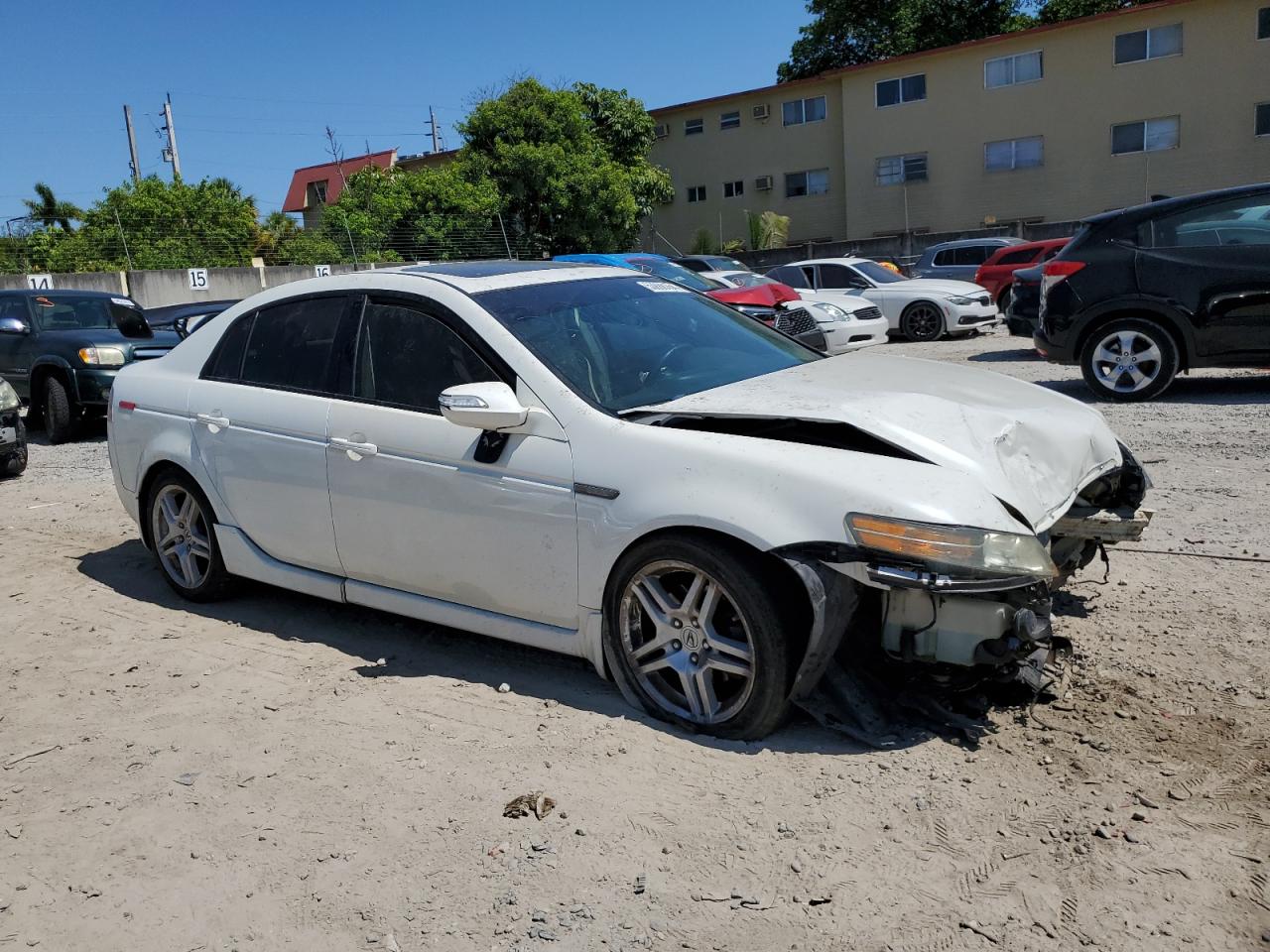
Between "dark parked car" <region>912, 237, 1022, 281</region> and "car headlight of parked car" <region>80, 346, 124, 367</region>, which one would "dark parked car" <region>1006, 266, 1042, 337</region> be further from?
"car headlight of parked car" <region>80, 346, 124, 367</region>

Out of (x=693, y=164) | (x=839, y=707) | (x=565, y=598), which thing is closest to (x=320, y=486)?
(x=565, y=598)

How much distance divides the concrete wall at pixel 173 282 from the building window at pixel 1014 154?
69.1ft

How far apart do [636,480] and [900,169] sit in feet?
120

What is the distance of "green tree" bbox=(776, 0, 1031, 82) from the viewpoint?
144 feet

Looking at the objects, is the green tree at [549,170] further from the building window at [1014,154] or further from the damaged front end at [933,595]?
the damaged front end at [933,595]

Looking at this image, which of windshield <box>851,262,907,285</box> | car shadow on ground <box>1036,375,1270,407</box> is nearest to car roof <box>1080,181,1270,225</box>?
car shadow on ground <box>1036,375,1270,407</box>

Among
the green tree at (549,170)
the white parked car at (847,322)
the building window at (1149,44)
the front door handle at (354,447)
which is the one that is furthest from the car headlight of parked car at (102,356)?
the building window at (1149,44)

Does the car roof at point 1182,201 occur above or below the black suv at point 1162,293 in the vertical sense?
above

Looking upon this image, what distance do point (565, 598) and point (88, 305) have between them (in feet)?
36.4

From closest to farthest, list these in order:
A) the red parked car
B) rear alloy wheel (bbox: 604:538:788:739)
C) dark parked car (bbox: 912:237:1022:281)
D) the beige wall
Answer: rear alloy wheel (bbox: 604:538:788:739) → the red parked car → dark parked car (bbox: 912:237:1022:281) → the beige wall

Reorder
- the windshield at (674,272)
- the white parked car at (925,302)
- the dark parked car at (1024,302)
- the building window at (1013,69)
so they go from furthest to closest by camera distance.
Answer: the building window at (1013,69), the white parked car at (925,302), the windshield at (674,272), the dark parked car at (1024,302)

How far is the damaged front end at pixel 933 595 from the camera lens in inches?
127

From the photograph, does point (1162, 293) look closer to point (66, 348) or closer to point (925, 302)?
point (925, 302)

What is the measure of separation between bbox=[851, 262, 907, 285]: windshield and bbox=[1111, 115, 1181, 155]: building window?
1797 centimetres
